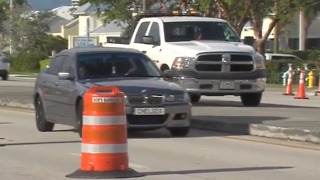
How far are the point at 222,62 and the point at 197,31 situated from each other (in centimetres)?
178

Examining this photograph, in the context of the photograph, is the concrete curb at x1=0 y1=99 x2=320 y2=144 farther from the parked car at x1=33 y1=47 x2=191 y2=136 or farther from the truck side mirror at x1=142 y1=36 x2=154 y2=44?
the truck side mirror at x1=142 y1=36 x2=154 y2=44

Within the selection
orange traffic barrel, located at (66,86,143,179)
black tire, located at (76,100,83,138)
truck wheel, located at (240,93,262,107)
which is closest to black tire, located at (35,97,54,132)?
black tire, located at (76,100,83,138)

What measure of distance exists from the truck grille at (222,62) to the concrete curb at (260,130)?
3.55 m

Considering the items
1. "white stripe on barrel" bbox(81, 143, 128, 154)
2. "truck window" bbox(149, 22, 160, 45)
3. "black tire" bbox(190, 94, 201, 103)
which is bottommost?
"black tire" bbox(190, 94, 201, 103)

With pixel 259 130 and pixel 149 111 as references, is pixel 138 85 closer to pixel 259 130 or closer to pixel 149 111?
pixel 149 111

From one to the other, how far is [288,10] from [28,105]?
3135 cm

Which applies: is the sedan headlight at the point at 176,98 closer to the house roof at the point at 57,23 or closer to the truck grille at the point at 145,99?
the truck grille at the point at 145,99

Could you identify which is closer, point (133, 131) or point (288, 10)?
point (133, 131)

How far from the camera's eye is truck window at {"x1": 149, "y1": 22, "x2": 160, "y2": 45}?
945 inches

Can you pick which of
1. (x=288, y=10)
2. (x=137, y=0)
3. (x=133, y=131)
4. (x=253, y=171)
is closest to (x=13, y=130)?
(x=133, y=131)

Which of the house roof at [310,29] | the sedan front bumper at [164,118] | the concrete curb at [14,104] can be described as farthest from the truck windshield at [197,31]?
the house roof at [310,29]

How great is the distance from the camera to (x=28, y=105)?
24766mm

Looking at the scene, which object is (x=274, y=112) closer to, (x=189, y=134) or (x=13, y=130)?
(x=189, y=134)

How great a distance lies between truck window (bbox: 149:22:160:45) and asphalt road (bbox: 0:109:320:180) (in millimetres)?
6165
